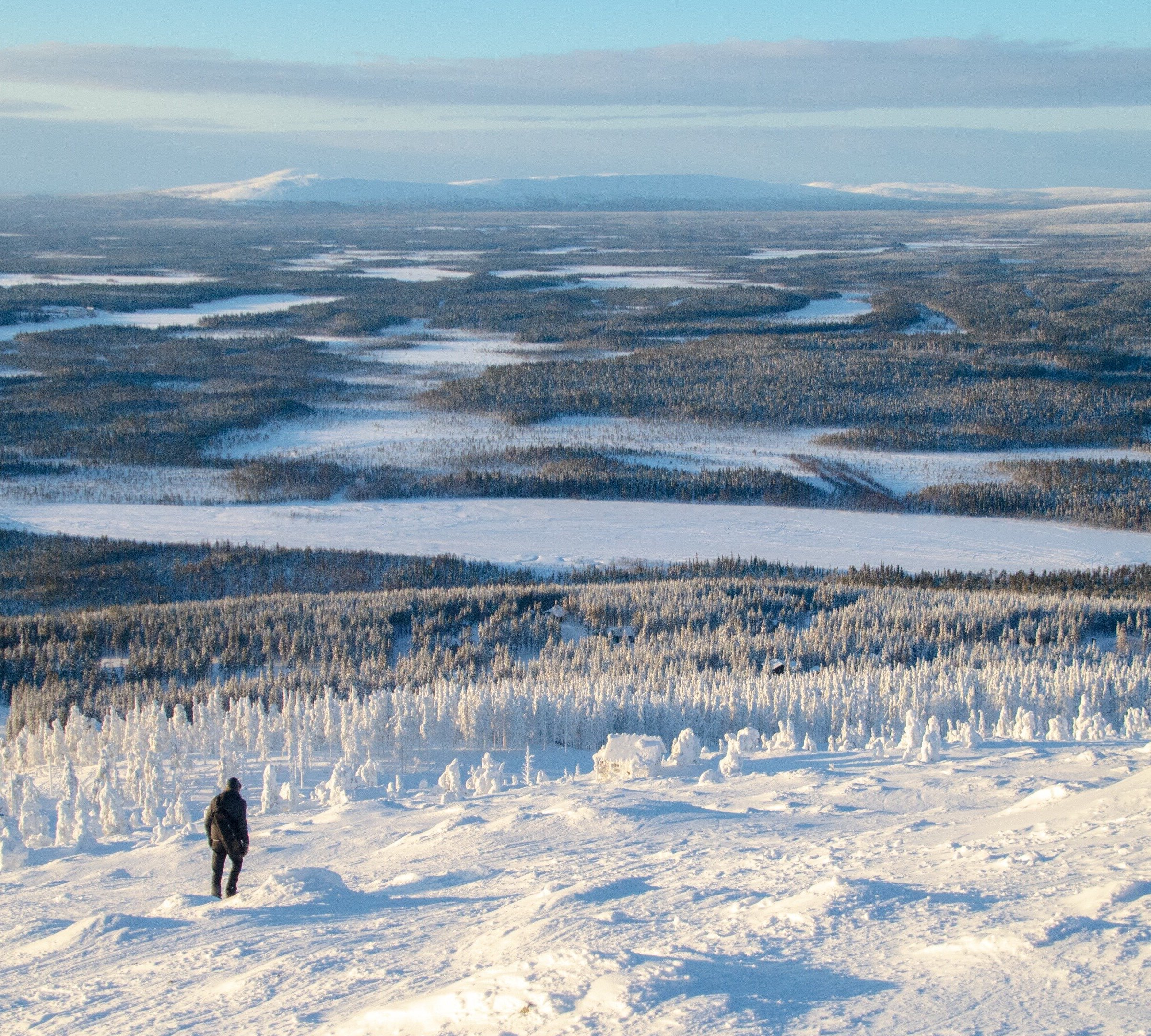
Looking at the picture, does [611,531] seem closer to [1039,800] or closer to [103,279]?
[1039,800]

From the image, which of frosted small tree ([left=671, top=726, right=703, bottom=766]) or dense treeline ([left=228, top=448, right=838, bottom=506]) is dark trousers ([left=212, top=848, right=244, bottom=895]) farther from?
dense treeline ([left=228, top=448, right=838, bottom=506])

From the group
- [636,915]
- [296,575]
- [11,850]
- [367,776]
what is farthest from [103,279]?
[636,915]

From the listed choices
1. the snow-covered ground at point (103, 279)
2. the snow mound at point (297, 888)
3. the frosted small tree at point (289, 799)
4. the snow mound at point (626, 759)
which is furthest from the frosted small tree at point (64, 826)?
the snow-covered ground at point (103, 279)

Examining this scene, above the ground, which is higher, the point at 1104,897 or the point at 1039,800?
the point at 1104,897

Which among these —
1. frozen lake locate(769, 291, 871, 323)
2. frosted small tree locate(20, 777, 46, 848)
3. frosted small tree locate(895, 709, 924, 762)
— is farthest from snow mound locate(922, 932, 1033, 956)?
frozen lake locate(769, 291, 871, 323)

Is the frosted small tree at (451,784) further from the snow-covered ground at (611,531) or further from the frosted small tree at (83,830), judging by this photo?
the snow-covered ground at (611,531)

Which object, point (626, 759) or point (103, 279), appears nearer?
point (626, 759)
